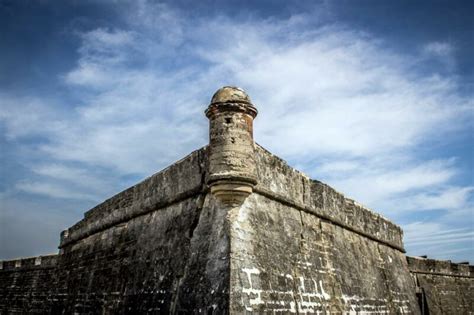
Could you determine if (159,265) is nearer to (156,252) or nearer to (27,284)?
(156,252)

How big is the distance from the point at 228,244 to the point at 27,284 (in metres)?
11.2

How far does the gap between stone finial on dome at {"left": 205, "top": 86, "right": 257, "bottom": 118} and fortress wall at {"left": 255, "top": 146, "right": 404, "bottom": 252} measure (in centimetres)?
88

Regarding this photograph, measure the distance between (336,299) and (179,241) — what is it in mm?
3056

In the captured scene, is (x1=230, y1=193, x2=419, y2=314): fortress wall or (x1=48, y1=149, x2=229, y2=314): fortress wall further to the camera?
(x1=48, y1=149, x2=229, y2=314): fortress wall

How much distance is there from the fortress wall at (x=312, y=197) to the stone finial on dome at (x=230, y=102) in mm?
881

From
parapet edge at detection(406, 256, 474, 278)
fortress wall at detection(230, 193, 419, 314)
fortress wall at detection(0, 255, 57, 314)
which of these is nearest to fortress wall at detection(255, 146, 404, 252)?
fortress wall at detection(230, 193, 419, 314)

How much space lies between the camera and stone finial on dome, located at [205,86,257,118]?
18.7ft

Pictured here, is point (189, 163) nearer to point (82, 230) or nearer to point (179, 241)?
point (179, 241)

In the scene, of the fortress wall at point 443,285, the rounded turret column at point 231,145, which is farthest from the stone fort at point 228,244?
the fortress wall at point 443,285

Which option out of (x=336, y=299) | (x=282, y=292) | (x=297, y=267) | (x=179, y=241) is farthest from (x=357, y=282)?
(x=179, y=241)

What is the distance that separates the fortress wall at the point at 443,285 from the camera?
43.4ft

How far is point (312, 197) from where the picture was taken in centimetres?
788

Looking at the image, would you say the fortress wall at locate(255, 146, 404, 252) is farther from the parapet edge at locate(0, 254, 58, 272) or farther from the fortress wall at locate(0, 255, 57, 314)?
the parapet edge at locate(0, 254, 58, 272)

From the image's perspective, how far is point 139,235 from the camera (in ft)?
24.8
